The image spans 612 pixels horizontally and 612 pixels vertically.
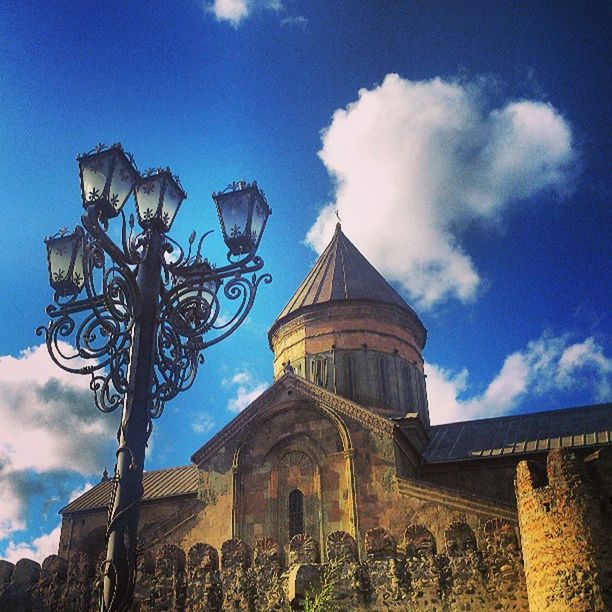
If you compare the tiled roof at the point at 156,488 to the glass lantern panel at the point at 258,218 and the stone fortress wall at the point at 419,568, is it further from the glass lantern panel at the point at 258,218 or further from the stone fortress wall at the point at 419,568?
the glass lantern panel at the point at 258,218

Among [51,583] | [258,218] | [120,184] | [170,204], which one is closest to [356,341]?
[51,583]

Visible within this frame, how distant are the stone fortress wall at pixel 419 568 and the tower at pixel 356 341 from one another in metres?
7.38

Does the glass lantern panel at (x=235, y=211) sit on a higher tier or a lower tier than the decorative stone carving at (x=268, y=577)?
higher

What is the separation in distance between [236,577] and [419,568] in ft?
9.17

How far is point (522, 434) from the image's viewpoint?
625 inches

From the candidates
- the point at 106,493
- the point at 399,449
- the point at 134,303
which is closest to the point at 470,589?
the point at 399,449

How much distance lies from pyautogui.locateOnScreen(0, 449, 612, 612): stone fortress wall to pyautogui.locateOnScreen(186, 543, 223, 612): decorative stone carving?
0.05 feet

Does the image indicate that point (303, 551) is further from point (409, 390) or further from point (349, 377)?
point (409, 390)

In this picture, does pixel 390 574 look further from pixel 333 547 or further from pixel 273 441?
pixel 273 441

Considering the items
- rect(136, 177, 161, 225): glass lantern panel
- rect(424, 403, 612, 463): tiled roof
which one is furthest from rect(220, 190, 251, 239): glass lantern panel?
rect(424, 403, 612, 463): tiled roof

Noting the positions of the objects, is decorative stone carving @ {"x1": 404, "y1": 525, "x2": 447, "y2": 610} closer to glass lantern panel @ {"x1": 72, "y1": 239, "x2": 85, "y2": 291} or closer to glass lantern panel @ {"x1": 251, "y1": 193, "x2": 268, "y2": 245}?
glass lantern panel @ {"x1": 251, "y1": 193, "x2": 268, "y2": 245}

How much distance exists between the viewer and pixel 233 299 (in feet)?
20.7

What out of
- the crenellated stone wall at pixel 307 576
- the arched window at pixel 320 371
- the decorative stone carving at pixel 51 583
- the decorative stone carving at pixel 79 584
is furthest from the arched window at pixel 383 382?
the decorative stone carving at pixel 51 583

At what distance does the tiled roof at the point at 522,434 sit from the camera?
585 inches
